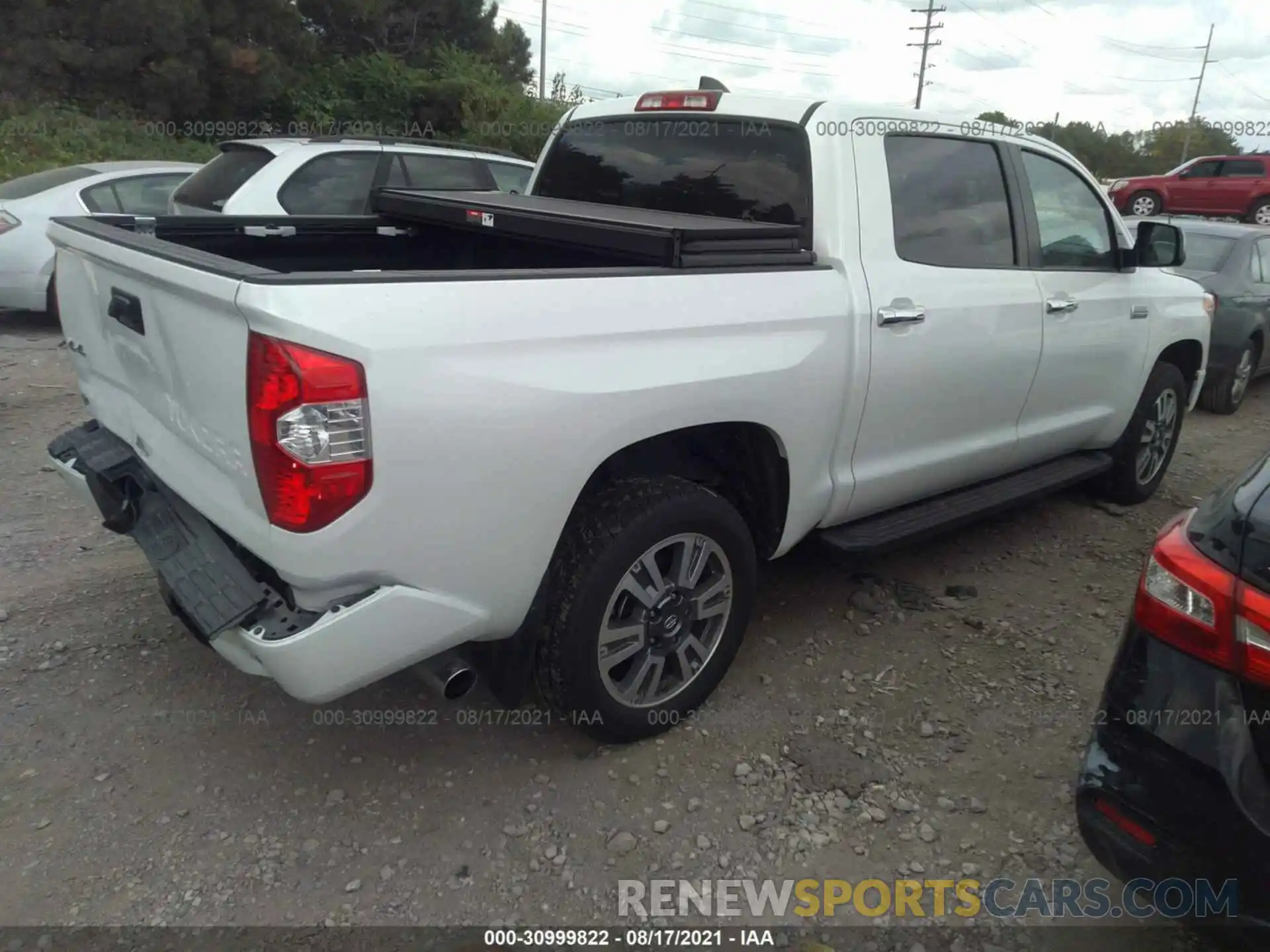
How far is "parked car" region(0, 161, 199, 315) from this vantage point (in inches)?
299

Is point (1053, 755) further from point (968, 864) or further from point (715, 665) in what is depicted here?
point (715, 665)

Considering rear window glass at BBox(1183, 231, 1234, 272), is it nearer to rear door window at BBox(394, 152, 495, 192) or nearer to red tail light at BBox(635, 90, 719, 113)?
rear door window at BBox(394, 152, 495, 192)

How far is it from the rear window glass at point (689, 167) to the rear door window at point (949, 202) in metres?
0.39

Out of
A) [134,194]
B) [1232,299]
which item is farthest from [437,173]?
[1232,299]

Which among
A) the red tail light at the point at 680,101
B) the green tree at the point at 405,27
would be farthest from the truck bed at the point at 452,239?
the green tree at the point at 405,27

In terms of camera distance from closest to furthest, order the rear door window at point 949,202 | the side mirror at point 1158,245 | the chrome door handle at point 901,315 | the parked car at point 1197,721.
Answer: the parked car at point 1197,721, the chrome door handle at point 901,315, the rear door window at point 949,202, the side mirror at point 1158,245

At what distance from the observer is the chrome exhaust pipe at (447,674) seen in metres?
2.45

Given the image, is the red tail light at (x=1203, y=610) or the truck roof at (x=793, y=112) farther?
the truck roof at (x=793, y=112)

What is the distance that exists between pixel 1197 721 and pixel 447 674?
172cm

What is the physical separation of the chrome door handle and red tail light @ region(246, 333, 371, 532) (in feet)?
6.09

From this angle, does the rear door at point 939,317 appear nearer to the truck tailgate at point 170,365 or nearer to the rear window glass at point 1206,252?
the truck tailgate at point 170,365

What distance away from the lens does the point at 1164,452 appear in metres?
5.30

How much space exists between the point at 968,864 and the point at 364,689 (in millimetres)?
1980

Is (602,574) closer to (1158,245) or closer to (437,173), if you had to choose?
(1158,245)
